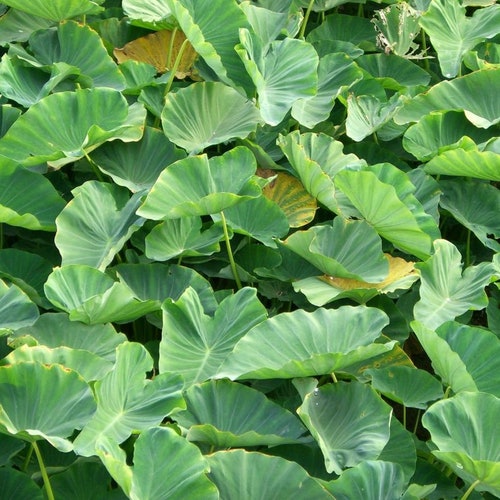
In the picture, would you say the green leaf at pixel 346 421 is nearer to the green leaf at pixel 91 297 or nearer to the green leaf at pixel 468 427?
the green leaf at pixel 468 427

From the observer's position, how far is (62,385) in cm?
135

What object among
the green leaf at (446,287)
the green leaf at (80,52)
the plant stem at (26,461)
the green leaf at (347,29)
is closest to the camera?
the plant stem at (26,461)

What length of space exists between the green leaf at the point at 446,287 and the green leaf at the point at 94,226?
1.64 ft

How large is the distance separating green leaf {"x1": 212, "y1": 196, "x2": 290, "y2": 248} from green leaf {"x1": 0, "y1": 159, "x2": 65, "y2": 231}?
0.29 m

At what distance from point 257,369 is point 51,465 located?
1.13ft

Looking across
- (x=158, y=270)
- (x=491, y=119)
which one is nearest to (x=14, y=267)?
(x=158, y=270)

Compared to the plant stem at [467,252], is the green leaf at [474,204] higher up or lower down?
higher up

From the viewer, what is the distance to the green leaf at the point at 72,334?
1.58m

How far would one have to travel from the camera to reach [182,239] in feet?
5.86

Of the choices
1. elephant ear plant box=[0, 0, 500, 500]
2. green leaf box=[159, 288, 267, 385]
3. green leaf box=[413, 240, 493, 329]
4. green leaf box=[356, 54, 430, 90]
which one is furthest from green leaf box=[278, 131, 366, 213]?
green leaf box=[356, 54, 430, 90]

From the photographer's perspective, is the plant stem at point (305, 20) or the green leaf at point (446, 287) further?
the plant stem at point (305, 20)

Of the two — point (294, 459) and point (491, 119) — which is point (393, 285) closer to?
point (294, 459)

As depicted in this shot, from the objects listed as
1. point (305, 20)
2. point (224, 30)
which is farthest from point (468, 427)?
point (305, 20)

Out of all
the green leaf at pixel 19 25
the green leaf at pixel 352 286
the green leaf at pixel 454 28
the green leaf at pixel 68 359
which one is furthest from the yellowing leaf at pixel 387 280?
the green leaf at pixel 19 25
